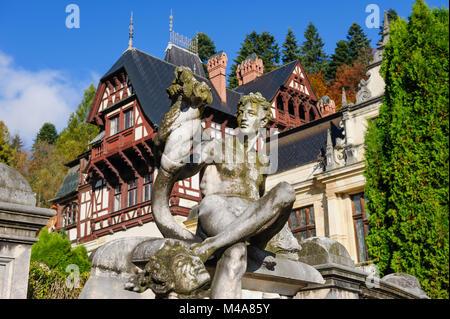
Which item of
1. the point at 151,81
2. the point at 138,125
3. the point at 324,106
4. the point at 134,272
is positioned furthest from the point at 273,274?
the point at 324,106

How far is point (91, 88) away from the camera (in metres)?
54.1

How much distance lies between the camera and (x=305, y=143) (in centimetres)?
2261

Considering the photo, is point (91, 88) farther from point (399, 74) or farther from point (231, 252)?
point (231, 252)

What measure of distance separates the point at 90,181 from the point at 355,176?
16.6m

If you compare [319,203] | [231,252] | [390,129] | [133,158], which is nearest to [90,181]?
[133,158]

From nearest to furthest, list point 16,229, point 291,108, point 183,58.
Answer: point 16,229
point 291,108
point 183,58

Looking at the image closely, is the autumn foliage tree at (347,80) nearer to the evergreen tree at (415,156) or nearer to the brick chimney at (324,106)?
the brick chimney at (324,106)

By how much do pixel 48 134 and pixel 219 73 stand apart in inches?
1326

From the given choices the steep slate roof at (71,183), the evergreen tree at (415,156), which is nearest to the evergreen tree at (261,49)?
the steep slate roof at (71,183)

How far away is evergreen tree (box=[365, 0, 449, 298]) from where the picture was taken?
11.5m

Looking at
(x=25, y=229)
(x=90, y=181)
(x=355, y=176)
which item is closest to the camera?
(x=25, y=229)

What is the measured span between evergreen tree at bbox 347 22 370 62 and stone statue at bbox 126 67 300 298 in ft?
137

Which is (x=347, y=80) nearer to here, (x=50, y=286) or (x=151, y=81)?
(x=151, y=81)
